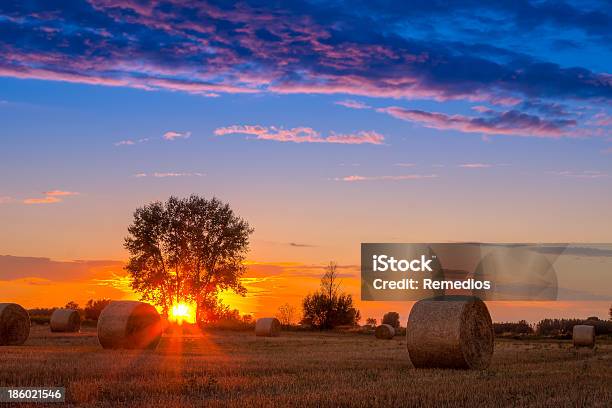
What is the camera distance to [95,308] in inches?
2362

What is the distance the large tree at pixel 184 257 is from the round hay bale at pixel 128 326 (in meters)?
28.6

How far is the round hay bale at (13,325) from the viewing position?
2996 centimetres

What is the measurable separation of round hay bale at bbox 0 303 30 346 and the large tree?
2622 centimetres

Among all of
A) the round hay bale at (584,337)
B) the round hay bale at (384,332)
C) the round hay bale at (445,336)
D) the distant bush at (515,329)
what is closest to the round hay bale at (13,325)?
the round hay bale at (445,336)

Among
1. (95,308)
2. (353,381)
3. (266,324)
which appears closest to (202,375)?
(353,381)

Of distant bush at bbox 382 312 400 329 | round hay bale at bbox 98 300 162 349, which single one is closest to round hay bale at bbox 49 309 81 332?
round hay bale at bbox 98 300 162 349

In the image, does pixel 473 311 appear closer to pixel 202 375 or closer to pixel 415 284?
pixel 202 375

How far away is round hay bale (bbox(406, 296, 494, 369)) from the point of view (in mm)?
20812

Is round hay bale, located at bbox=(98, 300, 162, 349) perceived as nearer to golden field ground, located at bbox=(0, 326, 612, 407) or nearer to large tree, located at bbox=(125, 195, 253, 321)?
golden field ground, located at bbox=(0, 326, 612, 407)

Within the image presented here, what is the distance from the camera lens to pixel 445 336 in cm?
2088

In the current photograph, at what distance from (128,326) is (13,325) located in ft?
19.7

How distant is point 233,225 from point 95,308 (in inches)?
509

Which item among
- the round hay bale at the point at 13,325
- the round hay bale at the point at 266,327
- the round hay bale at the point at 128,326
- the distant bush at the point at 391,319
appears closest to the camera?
the round hay bale at the point at 128,326

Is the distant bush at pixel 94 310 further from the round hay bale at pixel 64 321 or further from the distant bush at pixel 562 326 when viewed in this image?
the distant bush at pixel 562 326
